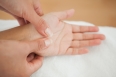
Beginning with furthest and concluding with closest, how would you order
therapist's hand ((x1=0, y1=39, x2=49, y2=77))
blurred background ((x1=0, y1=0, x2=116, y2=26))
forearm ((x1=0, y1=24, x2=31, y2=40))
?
blurred background ((x1=0, y1=0, x2=116, y2=26)) → forearm ((x1=0, y1=24, x2=31, y2=40)) → therapist's hand ((x1=0, y1=39, x2=49, y2=77))

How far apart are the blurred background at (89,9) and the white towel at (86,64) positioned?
325 millimetres

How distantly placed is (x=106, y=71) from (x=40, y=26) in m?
0.29

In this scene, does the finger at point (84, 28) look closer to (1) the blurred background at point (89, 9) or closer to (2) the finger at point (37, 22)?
(2) the finger at point (37, 22)

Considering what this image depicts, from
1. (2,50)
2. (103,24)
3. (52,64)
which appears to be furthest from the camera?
(103,24)

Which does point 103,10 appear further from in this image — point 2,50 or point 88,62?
point 2,50

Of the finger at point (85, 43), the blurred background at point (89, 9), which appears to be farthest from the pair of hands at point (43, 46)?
the blurred background at point (89, 9)

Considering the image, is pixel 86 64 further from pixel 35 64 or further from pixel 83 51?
pixel 35 64

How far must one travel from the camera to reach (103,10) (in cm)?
101

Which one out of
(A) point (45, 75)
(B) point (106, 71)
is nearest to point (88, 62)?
(B) point (106, 71)

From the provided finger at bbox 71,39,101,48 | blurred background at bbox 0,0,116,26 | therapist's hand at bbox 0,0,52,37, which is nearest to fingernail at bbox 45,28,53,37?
therapist's hand at bbox 0,0,52,37

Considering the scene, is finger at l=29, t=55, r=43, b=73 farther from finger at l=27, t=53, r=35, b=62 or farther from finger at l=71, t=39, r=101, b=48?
finger at l=71, t=39, r=101, b=48

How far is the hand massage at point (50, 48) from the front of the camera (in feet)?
1.74

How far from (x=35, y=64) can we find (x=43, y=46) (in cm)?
7

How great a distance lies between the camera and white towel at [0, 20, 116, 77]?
1.93 feet
